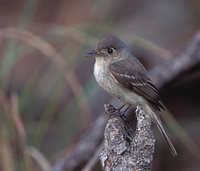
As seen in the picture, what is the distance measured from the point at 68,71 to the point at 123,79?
1.60 feet

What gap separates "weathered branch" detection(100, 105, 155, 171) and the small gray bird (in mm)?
1288

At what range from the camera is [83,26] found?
4547mm

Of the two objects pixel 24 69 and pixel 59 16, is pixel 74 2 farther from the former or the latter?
pixel 24 69

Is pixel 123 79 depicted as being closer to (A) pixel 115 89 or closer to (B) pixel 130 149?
(A) pixel 115 89

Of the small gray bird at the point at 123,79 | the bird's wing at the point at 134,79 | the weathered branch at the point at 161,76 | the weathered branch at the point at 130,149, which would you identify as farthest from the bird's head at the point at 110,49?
the weathered branch at the point at 130,149

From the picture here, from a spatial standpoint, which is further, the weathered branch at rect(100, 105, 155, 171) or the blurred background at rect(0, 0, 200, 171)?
the blurred background at rect(0, 0, 200, 171)

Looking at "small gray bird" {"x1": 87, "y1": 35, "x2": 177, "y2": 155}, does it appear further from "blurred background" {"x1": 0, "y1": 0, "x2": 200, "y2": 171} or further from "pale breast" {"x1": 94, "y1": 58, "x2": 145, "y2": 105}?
"blurred background" {"x1": 0, "y1": 0, "x2": 200, "y2": 171}

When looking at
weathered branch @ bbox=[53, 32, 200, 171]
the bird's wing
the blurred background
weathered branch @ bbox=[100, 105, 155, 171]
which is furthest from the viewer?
weathered branch @ bbox=[53, 32, 200, 171]

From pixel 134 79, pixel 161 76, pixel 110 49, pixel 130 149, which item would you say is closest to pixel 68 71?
pixel 110 49

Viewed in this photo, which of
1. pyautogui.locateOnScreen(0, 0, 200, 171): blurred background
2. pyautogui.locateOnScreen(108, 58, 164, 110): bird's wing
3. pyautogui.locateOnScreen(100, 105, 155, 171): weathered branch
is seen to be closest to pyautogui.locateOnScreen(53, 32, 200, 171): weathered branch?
pyautogui.locateOnScreen(0, 0, 200, 171): blurred background

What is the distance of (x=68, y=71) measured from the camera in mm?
4285

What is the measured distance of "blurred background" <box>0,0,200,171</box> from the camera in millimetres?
4262

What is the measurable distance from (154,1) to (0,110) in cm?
491

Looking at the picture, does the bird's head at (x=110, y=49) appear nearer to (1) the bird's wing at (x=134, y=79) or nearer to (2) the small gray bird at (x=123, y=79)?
(2) the small gray bird at (x=123, y=79)
